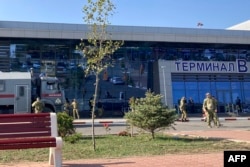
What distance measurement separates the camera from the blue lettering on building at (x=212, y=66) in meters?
39.6

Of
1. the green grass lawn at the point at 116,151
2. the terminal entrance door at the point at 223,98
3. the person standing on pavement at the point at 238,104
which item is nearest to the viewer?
the green grass lawn at the point at 116,151

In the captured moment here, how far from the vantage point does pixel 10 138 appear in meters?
7.12

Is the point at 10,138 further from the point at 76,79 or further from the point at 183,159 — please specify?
the point at 76,79

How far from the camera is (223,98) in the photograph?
40.6 metres

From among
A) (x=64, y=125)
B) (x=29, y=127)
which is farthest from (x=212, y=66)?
(x=29, y=127)

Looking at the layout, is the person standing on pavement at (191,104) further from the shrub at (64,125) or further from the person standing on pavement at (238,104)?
the shrub at (64,125)

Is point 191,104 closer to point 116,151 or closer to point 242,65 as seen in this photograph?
point 242,65

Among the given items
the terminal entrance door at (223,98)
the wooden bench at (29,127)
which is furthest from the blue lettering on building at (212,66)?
the wooden bench at (29,127)

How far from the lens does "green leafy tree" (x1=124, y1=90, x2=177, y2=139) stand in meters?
12.2

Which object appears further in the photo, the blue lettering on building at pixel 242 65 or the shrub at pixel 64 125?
the blue lettering on building at pixel 242 65

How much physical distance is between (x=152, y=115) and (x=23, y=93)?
Result: 13470 mm

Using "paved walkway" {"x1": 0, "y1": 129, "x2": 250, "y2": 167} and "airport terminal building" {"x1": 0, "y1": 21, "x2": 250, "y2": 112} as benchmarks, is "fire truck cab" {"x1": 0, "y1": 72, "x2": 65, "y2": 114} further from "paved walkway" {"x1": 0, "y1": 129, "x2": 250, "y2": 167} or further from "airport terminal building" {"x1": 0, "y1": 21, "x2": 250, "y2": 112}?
"paved walkway" {"x1": 0, "y1": 129, "x2": 250, "y2": 167}

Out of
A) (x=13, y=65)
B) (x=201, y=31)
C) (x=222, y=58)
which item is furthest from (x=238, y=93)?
(x=13, y=65)

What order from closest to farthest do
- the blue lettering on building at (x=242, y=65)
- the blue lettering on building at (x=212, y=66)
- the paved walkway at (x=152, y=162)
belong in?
the paved walkway at (x=152, y=162)
the blue lettering on building at (x=212, y=66)
the blue lettering on building at (x=242, y=65)
